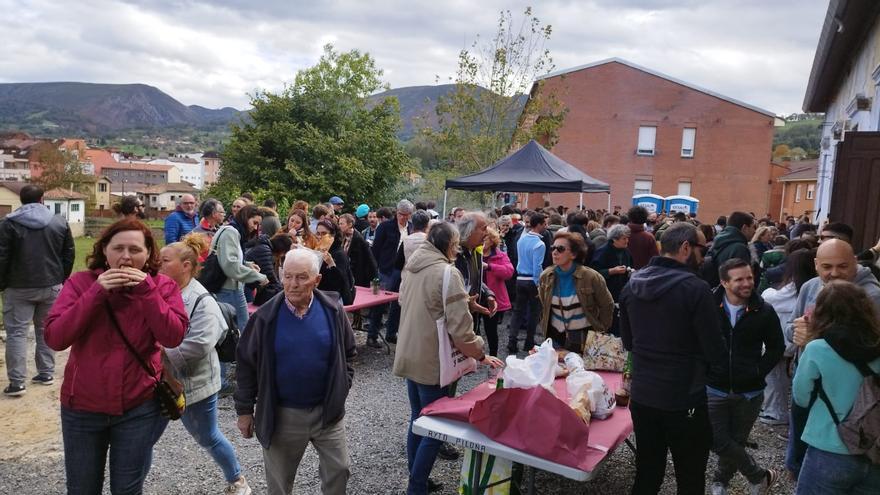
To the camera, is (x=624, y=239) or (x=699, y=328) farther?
(x=624, y=239)

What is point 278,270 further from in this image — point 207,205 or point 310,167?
point 310,167

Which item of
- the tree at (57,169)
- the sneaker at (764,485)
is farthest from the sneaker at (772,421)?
the tree at (57,169)

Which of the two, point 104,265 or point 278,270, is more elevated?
point 104,265

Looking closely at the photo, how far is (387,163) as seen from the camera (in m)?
24.4

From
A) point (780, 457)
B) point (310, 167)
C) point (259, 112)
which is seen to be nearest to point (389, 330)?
point (780, 457)

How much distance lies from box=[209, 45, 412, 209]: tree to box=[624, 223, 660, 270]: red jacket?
598 inches

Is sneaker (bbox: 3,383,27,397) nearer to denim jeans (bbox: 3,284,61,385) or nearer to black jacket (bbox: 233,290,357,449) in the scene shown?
denim jeans (bbox: 3,284,61,385)

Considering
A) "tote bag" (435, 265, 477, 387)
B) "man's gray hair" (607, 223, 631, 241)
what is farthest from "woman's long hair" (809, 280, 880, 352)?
"man's gray hair" (607, 223, 631, 241)

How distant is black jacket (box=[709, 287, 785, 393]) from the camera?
11.6 feet

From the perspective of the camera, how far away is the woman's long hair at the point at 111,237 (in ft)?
8.61

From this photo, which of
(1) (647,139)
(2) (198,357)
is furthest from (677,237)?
(1) (647,139)

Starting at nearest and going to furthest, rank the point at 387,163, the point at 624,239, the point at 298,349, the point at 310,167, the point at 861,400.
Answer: the point at 861,400 < the point at 298,349 < the point at 624,239 < the point at 310,167 < the point at 387,163

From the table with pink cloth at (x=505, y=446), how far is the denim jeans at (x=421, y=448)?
0.13 m

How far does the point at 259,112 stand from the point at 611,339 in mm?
20704
